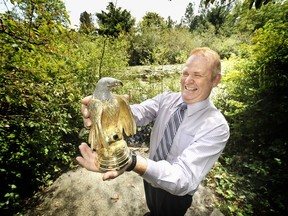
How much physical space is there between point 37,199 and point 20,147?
4.01ft

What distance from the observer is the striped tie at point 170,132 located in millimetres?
1897

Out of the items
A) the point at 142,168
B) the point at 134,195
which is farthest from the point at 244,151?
the point at 142,168

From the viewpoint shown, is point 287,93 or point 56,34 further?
point 287,93

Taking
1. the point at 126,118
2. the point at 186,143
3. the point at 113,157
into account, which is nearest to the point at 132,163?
the point at 113,157

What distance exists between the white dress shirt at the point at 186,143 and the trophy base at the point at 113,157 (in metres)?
0.18

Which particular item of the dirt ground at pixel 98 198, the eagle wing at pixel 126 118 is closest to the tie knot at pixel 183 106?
the eagle wing at pixel 126 118

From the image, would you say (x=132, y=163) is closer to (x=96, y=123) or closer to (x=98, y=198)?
(x=96, y=123)

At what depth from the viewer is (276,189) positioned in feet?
12.8

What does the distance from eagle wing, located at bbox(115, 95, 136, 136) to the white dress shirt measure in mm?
426

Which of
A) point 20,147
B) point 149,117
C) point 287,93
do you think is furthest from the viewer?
point 287,93

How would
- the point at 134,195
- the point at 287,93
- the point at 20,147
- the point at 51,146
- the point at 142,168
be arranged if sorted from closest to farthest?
the point at 142,168, the point at 20,147, the point at 134,195, the point at 51,146, the point at 287,93

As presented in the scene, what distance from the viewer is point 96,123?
4.37 feet

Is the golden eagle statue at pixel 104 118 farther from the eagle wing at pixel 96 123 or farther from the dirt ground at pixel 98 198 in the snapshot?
the dirt ground at pixel 98 198

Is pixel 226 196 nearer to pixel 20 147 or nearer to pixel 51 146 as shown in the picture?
pixel 51 146
